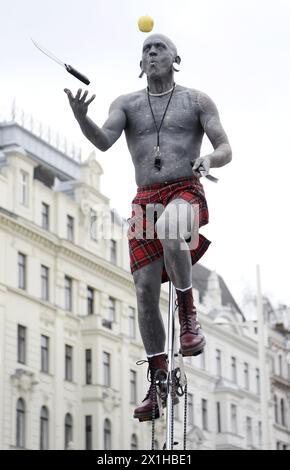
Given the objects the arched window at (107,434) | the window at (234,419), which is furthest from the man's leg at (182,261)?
the window at (234,419)

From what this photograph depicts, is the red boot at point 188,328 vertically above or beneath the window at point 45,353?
beneath

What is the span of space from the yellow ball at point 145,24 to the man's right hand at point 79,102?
56cm

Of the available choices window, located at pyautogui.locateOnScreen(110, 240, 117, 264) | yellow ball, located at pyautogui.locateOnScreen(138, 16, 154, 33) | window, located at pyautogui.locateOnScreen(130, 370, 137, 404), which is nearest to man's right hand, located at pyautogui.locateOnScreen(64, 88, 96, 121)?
yellow ball, located at pyautogui.locateOnScreen(138, 16, 154, 33)

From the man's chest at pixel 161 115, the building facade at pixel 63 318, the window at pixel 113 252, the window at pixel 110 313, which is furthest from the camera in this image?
the window at pixel 113 252

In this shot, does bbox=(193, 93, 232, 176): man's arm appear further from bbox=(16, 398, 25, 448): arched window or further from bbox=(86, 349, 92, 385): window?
bbox=(86, 349, 92, 385): window

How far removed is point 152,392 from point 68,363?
1525 inches

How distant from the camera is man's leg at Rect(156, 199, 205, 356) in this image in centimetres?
671

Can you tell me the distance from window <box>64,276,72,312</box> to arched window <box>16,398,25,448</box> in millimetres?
5552

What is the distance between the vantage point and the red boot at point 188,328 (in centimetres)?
672

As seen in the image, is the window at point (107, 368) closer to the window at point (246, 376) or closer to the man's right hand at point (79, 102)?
the window at point (246, 376)

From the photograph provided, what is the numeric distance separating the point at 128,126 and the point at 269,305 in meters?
58.7
